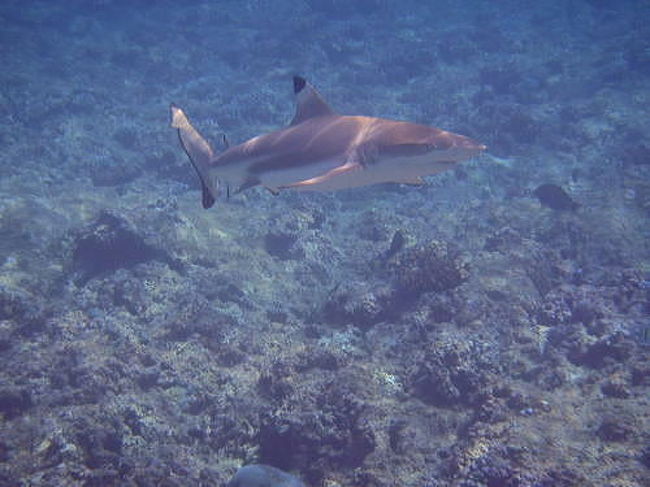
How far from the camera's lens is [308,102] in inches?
195

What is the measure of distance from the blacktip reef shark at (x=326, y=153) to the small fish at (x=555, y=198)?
1019 centimetres

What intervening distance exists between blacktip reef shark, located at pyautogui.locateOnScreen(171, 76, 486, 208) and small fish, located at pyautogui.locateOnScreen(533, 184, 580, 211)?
33.4ft

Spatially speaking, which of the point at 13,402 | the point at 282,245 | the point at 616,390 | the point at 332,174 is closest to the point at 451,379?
the point at 616,390

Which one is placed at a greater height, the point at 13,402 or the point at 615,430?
the point at 13,402

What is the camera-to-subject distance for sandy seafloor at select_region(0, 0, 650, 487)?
5000 mm

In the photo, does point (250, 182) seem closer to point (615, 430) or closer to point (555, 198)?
point (615, 430)

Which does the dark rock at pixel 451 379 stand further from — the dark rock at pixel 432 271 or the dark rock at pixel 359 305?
the dark rock at pixel 432 271

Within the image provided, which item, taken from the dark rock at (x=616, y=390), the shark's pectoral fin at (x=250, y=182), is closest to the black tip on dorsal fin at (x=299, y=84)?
the shark's pectoral fin at (x=250, y=182)

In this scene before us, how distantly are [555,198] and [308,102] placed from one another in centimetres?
1064

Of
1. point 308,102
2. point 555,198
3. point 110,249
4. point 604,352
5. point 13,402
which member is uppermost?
point 308,102

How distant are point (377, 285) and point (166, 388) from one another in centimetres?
430

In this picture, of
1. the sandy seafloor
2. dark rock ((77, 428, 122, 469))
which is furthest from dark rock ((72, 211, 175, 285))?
dark rock ((77, 428, 122, 469))

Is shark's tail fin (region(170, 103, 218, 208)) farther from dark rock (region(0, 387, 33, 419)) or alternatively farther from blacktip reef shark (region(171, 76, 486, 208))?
dark rock (region(0, 387, 33, 419))

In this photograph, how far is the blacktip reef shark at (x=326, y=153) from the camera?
155 inches
